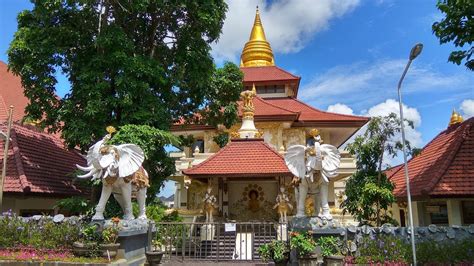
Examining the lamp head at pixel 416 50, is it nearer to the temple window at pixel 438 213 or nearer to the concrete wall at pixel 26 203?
the temple window at pixel 438 213

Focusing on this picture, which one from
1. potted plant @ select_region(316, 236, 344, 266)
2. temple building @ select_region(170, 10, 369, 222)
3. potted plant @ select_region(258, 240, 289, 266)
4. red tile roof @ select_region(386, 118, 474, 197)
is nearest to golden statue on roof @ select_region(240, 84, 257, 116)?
temple building @ select_region(170, 10, 369, 222)

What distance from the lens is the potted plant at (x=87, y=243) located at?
770 cm

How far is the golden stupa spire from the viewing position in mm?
26547

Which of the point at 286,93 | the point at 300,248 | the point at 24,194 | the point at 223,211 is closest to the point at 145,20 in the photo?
the point at 24,194

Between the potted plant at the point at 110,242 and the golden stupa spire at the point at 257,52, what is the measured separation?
65.5 feet

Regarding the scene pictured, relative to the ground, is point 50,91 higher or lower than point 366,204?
higher

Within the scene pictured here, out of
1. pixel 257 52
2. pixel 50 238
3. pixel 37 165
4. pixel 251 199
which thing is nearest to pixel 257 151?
pixel 251 199

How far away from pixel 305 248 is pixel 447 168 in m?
6.30

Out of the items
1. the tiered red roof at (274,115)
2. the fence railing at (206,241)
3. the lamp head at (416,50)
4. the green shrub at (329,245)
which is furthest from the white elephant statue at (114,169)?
the tiered red roof at (274,115)

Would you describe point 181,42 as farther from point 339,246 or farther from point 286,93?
point 286,93

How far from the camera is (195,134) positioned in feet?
65.1

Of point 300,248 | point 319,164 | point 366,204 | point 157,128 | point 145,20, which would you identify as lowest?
point 300,248

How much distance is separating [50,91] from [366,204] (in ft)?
30.7

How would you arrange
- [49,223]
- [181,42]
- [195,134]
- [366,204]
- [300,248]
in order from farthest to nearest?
[195,134]
[181,42]
[366,204]
[49,223]
[300,248]
